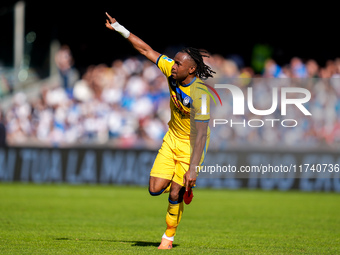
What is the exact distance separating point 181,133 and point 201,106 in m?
0.69

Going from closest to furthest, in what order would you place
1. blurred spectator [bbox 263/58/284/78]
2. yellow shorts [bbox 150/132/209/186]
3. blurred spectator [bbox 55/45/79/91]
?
yellow shorts [bbox 150/132/209/186] → blurred spectator [bbox 263/58/284/78] → blurred spectator [bbox 55/45/79/91]

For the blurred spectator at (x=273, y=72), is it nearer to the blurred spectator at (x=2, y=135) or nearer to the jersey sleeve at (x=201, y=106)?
the blurred spectator at (x=2, y=135)

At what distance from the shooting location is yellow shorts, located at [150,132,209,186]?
29.5 ft

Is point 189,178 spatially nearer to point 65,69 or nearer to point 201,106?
point 201,106

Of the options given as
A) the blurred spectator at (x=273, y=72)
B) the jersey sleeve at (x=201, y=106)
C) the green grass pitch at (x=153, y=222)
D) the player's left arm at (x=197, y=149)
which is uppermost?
the blurred spectator at (x=273, y=72)

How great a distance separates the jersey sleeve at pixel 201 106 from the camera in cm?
862

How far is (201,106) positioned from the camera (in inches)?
340

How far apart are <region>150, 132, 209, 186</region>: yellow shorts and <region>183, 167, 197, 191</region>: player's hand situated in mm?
302

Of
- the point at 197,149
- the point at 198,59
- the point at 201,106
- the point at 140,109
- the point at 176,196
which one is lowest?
the point at 176,196

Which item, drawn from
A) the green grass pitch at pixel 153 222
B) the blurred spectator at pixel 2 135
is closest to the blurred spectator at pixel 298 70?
the green grass pitch at pixel 153 222

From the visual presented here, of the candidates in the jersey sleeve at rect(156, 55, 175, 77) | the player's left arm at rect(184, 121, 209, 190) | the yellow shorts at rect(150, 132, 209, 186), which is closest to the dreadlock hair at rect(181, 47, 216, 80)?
the jersey sleeve at rect(156, 55, 175, 77)

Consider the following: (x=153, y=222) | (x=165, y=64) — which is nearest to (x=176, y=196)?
(x=165, y=64)

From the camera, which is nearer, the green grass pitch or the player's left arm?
the player's left arm

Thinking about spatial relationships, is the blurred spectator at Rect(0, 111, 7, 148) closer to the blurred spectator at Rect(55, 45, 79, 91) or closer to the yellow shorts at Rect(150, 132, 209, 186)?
the blurred spectator at Rect(55, 45, 79, 91)
